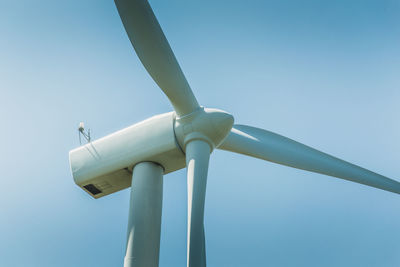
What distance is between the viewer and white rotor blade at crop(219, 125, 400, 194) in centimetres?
955

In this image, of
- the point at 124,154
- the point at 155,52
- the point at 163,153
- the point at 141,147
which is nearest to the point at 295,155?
the point at 163,153

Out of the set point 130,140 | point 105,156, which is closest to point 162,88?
point 130,140

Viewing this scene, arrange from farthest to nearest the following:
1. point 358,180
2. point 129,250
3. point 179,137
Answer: point 358,180 → point 179,137 → point 129,250

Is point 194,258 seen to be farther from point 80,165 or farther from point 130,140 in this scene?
point 80,165

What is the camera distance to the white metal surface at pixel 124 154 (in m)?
9.09

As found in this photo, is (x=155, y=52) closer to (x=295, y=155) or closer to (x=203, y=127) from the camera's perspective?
(x=203, y=127)

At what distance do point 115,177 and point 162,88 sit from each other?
91.8 inches

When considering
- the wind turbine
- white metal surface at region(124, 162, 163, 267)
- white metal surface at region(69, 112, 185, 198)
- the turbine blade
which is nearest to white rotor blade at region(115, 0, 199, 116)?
the wind turbine

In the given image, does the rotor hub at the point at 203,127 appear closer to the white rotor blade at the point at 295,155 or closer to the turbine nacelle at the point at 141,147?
the turbine nacelle at the point at 141,147

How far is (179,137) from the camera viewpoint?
353 inches

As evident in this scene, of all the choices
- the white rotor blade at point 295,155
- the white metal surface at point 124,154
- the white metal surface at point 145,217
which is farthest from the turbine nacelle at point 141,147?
the white rotor blade at point 295,155

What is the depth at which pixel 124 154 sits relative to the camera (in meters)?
9.38

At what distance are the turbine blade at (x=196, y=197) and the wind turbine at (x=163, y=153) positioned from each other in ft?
0.05

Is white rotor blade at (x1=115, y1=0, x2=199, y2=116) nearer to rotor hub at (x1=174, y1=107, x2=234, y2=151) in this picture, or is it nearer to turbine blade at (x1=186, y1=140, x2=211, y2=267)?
rotor hub at (x1=174, y1=107, x2=234, y2=151)
